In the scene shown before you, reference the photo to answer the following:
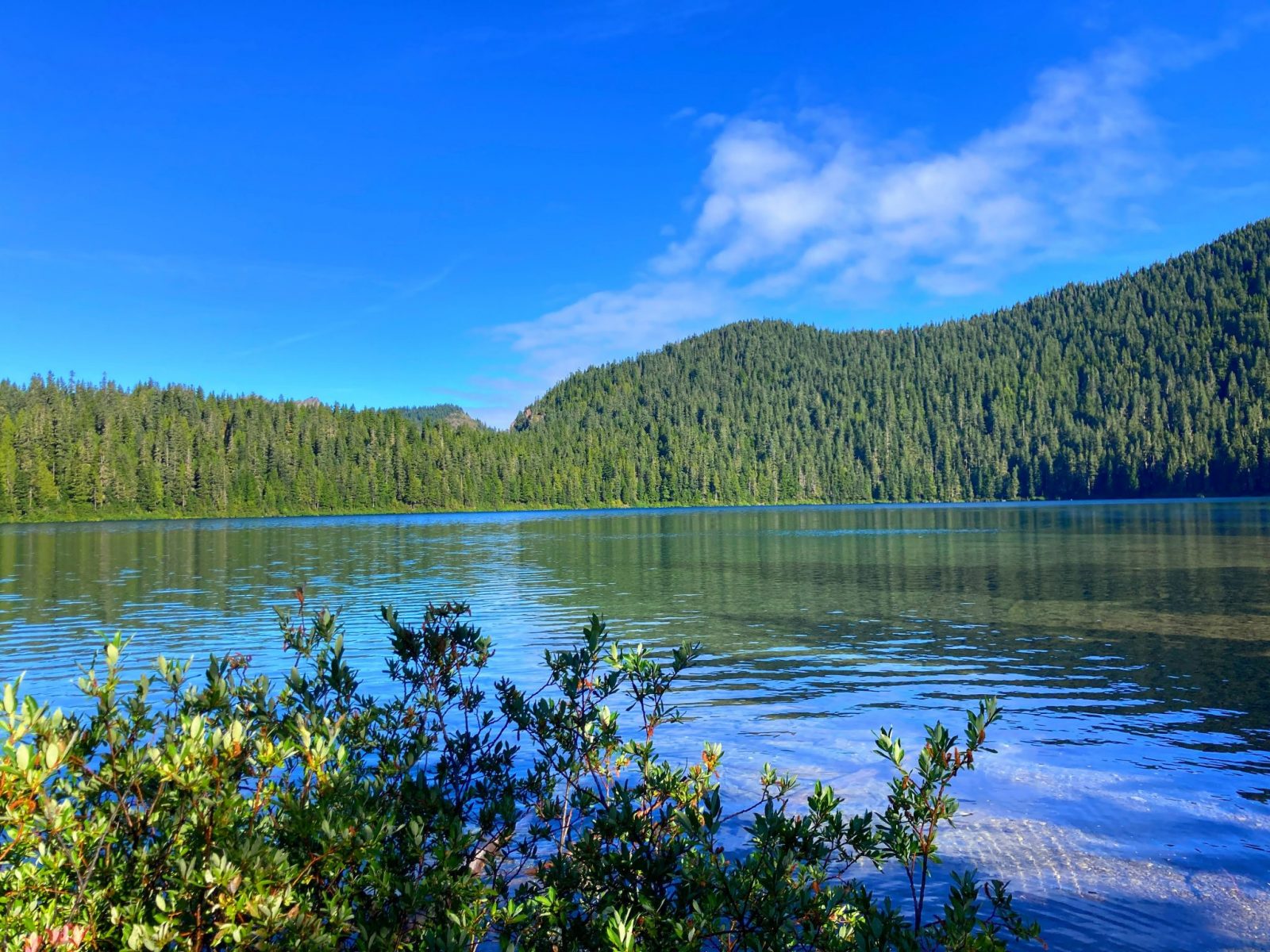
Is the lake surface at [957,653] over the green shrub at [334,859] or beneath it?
beneath

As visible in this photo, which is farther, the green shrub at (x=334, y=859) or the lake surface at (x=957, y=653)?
the lake surface at (x=957, y=653)

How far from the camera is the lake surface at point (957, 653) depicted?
34.9ft

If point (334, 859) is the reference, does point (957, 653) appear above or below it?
below

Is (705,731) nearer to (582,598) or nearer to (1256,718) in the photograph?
(1256,718)

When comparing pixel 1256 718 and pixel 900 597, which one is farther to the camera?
pixel 900 597

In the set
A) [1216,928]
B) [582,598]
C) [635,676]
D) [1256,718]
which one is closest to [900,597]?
[582,598]

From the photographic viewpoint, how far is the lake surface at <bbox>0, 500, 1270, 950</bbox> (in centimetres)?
1063

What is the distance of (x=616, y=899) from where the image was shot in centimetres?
565

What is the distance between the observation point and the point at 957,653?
24.9m

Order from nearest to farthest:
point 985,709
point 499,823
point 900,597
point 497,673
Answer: point 985,709
point 499,823
point 497,673
point 900,597

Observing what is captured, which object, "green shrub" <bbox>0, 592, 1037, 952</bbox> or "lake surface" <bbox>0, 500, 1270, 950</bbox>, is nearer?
"green shrub" <bbox>0, 592, 1037, 952</bbox>

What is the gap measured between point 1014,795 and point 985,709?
26.5ft

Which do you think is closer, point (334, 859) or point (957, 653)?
point (334, 859)

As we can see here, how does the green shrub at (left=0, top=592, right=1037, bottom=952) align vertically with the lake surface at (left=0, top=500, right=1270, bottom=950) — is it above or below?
above
